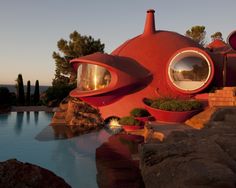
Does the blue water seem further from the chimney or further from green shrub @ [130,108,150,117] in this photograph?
the chimney

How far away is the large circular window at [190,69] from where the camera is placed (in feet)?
74.0

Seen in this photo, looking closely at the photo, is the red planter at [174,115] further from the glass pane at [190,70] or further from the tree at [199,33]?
the tree at [199,33]

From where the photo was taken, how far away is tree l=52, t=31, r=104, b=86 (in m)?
48.6

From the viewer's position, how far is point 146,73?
23.5 metres

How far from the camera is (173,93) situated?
922 inches

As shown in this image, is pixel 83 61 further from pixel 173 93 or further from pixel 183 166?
pixel 183 166

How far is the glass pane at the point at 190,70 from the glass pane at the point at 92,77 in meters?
5.24

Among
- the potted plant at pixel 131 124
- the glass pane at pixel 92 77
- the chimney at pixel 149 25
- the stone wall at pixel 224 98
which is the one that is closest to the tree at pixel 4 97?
the glass pane at pixel 92 77

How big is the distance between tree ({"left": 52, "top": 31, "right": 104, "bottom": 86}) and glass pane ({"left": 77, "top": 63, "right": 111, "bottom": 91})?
24.0 m

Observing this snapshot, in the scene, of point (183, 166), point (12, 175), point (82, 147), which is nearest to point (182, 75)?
point (82, 147)

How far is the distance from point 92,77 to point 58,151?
10.3m

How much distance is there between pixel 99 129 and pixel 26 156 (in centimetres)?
952

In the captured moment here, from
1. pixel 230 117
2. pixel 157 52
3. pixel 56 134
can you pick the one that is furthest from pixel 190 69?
pixel 56 134

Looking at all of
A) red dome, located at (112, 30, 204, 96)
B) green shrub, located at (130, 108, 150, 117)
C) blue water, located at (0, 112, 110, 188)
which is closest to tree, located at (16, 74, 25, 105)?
blue water, located at (0, 112, 110, 188)
